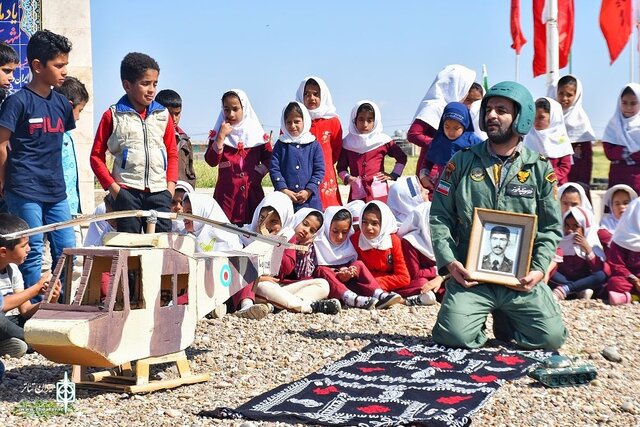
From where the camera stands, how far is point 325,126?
11.0 metres

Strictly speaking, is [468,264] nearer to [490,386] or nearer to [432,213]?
[432,213]

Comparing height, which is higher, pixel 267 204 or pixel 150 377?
pixel 267 204

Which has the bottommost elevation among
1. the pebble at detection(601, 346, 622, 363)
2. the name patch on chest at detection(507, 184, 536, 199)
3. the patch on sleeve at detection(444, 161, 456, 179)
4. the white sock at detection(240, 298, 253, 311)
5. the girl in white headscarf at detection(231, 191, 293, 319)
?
the pebble at detection(601, 346, 622, 363)

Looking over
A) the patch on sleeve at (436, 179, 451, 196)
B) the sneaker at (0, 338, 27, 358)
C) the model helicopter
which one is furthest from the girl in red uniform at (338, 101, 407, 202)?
the sneaker at (0, 338, 27, 358)

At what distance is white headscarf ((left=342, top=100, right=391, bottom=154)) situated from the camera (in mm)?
10922

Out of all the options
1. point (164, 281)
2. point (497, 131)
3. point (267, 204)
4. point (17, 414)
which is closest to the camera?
point (17, 414)

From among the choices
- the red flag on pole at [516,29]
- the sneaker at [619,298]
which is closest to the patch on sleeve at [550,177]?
the sneaker at [619,298]

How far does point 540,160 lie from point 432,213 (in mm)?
868

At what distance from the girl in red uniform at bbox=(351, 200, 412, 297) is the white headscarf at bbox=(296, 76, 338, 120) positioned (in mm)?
1505

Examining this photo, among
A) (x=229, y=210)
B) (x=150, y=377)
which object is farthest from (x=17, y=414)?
(x=229, y=210)

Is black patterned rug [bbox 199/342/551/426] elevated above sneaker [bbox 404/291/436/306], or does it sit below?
below

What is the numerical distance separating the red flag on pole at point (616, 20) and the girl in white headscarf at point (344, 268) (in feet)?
38.0

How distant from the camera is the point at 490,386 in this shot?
6324 millimetres

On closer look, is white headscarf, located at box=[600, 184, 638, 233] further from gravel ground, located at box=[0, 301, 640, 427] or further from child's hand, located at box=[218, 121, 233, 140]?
child's hand, located at box=[218, 121, 233, 140]
